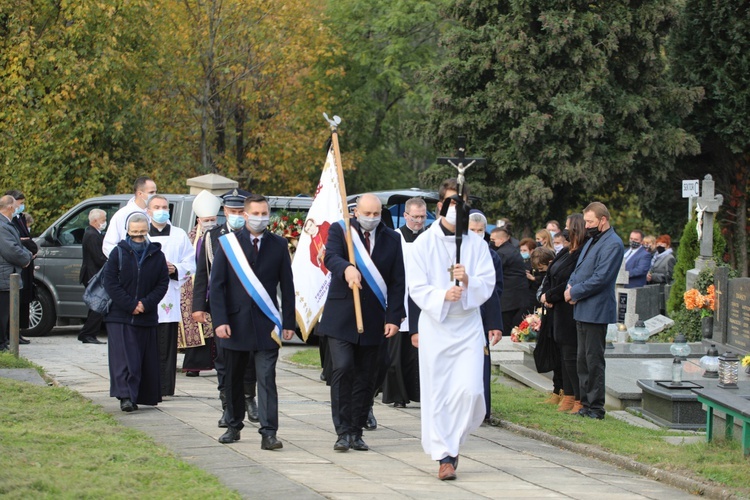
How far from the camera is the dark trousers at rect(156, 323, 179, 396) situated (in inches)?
477

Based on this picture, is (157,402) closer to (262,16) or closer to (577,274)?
(577,274)

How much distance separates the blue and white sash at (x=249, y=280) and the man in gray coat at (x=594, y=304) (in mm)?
3052

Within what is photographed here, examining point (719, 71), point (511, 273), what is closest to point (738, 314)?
point (511, 273)

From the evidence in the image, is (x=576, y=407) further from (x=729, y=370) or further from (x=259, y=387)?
(x=259, y=387)

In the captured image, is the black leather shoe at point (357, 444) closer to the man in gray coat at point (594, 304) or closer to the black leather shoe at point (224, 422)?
the black leather shoe at point (224, 422)

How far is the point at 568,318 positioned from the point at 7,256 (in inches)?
286

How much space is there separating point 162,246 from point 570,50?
18.0m

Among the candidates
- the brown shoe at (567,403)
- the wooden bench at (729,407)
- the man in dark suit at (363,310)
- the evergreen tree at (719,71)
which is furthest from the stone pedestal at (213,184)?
the evergreen tree at (719,71)

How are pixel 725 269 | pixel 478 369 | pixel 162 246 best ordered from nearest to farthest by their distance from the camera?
pixel 478 369, pixel 162 246, pixel 725 269

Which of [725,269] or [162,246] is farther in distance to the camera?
[725,269]

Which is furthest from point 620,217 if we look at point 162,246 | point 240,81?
point 162,246

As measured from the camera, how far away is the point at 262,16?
29.4 metres

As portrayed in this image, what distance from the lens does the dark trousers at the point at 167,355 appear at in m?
12.1

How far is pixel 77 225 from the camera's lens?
18.8 meters
